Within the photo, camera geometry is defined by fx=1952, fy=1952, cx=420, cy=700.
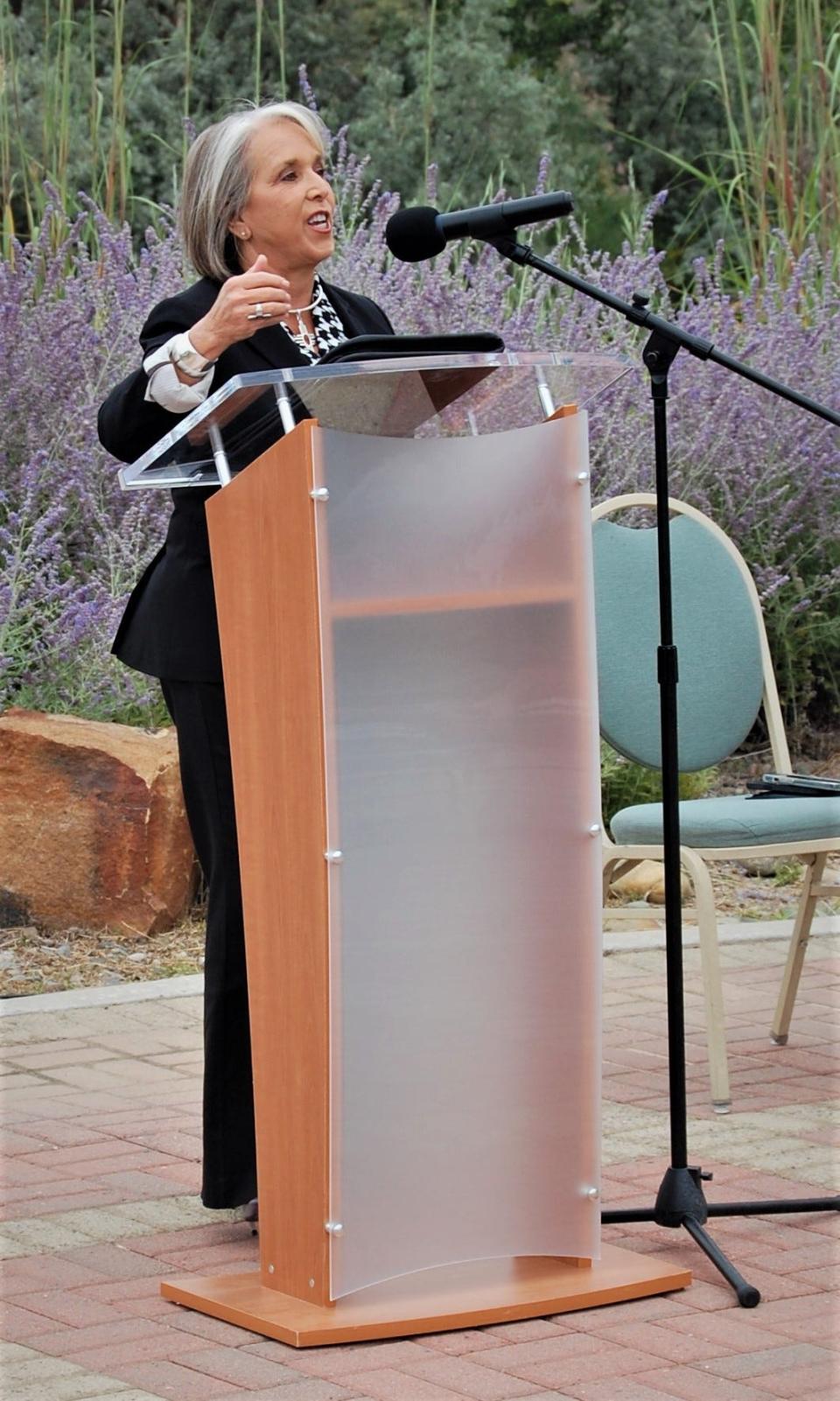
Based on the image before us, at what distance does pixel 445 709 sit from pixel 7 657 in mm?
2827

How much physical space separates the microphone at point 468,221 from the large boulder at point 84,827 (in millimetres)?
2498

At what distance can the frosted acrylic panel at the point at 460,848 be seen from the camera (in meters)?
2.62

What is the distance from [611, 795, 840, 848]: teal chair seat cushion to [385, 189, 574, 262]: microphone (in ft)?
4.64

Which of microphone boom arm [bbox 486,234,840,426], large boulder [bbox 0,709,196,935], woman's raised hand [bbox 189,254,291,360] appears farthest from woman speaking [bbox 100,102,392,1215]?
large boulder [bbox 0,709,196,935]

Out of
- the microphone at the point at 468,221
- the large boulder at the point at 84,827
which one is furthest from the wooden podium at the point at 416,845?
the large boulder at the point at 84,827

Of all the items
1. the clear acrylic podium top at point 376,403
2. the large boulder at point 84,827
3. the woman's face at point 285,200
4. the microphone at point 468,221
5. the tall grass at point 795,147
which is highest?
the tall grass at point 795,147

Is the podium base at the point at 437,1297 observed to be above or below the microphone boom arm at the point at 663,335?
below

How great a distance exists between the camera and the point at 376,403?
2.62m

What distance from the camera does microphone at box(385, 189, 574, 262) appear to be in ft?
9.32

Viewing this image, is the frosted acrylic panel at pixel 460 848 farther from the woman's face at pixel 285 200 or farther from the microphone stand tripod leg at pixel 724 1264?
the woman's face at pixel 285 200

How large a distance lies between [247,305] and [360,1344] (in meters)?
1.44

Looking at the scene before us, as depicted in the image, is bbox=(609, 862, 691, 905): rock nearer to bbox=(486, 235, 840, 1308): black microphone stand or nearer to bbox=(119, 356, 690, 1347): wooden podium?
bbox=(486, 235, 840, 1308): black microphone stand

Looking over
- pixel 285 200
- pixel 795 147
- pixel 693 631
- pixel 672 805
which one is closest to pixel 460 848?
pixel 672 805

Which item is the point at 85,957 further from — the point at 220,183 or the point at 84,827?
the point at 220,183
